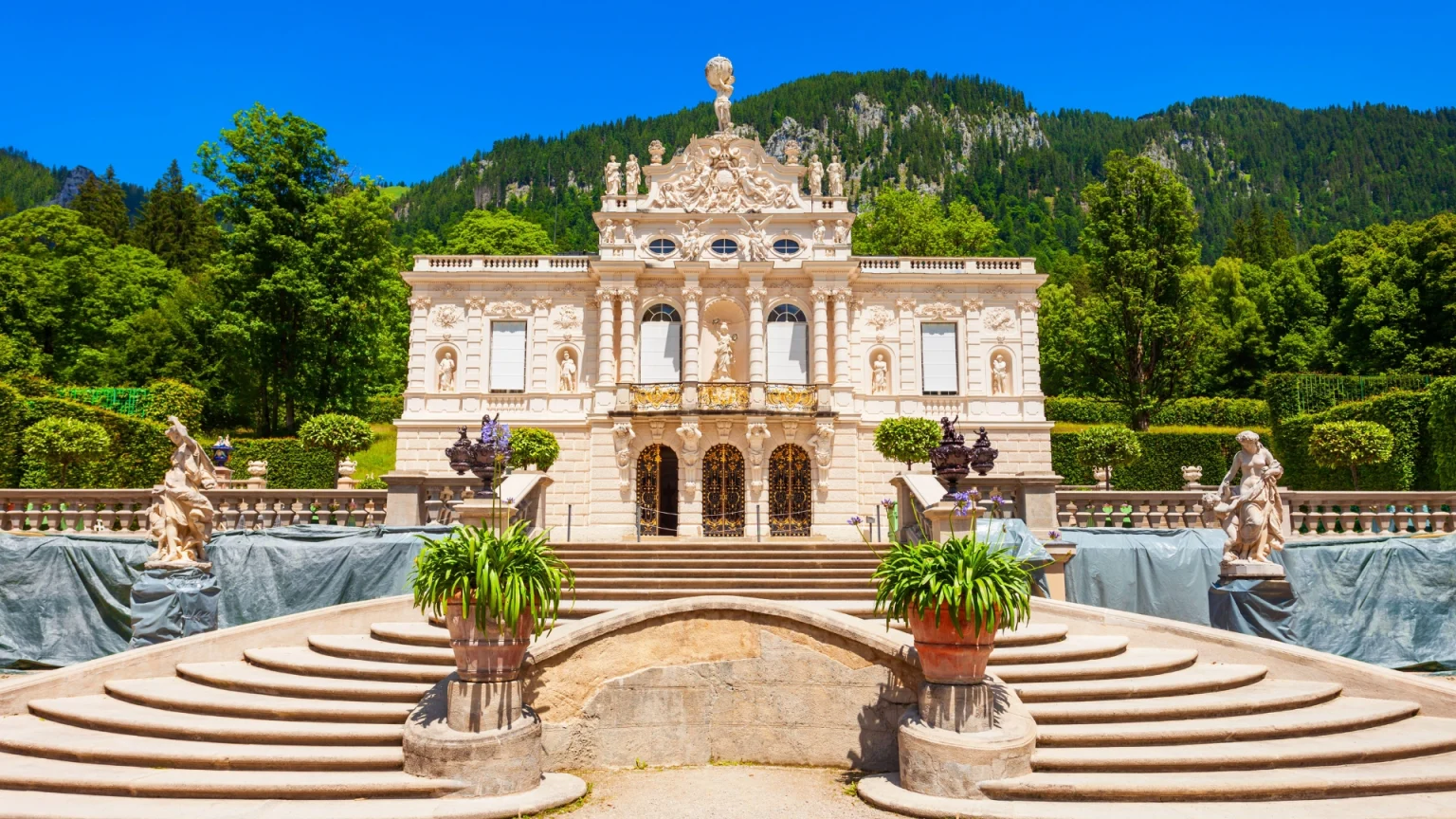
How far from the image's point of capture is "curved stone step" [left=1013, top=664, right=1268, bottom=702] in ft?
30.3

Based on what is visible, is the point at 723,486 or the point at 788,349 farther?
the point at 788,349

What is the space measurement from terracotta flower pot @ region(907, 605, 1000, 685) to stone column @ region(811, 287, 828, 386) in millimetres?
21644

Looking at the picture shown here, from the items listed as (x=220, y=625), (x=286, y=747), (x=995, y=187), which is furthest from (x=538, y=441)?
(x=995, y=187)

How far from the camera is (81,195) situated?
63.6 metres

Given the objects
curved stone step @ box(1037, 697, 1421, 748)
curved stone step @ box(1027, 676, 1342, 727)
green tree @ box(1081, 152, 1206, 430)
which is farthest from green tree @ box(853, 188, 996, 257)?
curved stone step @ box(1037, 697, 1421, 748)

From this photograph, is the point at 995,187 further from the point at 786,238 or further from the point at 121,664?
the point at 121,664

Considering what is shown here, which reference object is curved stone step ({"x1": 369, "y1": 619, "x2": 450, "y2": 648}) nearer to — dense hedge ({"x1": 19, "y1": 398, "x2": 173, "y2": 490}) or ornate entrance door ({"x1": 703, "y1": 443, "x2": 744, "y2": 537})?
ornate entrance door ({"x1": 703, "y1": 443, "x2": 744, "y2": 537})

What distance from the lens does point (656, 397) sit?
94.8 ft

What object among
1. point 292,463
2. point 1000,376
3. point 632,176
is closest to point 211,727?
point 632,176

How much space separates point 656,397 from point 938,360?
31.3 ft

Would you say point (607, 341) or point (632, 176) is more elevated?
point (632, 176)

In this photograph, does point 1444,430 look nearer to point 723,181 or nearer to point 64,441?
point 723,181

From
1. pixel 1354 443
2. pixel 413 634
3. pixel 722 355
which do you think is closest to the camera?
pixel 413 634

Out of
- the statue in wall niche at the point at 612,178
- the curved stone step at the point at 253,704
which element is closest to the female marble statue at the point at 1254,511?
the curved stone step at the point at 253,704
